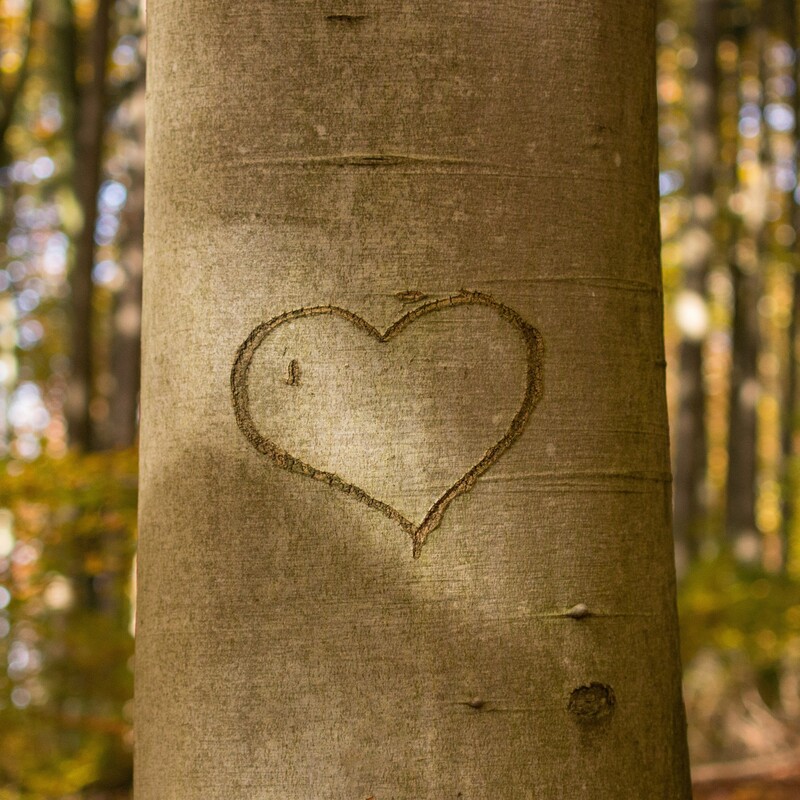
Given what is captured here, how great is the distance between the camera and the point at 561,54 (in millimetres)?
1057

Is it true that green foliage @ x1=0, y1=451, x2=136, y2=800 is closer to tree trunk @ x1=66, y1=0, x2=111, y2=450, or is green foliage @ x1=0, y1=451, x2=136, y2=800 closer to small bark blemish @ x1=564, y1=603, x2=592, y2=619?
tree trunk @ x1=66, y1=0, x2=111, y2=450

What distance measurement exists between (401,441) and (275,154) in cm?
A: 33

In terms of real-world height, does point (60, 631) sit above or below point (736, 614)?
above

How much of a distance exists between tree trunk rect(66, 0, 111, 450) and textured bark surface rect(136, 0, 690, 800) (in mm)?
5711

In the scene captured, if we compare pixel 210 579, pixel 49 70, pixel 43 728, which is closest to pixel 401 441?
pixel 210 579

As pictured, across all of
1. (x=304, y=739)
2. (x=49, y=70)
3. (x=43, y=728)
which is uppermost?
(x=49, y=70)

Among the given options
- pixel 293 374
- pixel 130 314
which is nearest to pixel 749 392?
pixel 130 314

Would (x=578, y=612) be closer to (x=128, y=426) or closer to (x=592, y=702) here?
(x=592, y=702)

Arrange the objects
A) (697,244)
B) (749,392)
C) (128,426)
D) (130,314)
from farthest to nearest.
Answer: (749,392), (697,244), (130,314), (128,426)

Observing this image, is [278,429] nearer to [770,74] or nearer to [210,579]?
[210,579]

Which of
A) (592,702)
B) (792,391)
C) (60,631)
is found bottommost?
(60,631)

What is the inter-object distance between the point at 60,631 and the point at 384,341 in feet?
15.5

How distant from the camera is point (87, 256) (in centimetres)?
682

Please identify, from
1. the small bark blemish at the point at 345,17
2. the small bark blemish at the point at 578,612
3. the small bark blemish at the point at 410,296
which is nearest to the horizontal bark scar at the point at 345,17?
the small bark blemish at the point at 345,17
